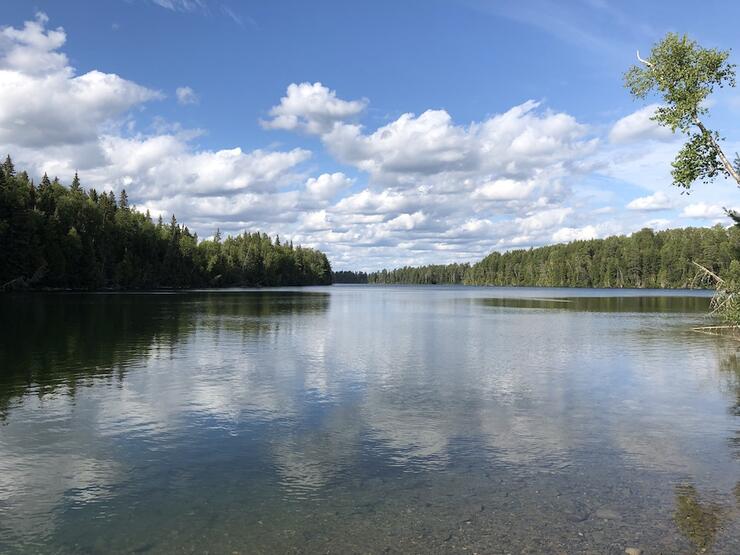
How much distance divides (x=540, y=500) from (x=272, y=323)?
151 feet

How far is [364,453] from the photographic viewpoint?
599 inches

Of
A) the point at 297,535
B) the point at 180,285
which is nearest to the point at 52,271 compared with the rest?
the point at 180,285

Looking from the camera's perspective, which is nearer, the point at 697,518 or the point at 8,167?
the point at 697,518

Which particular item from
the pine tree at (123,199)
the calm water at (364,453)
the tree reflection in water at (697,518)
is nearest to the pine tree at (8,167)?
the pine tree at (123,199)

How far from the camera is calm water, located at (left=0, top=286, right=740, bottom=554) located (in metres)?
10.5

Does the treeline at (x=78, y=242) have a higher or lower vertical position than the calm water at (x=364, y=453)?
higher

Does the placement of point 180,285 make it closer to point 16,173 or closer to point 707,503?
point 16,173

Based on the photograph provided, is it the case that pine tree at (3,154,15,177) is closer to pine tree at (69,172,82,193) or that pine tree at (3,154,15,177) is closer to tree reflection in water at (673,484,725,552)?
pine tree at (69,172,82,193)

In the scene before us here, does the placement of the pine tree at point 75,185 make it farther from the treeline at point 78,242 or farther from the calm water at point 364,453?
the calm water at point 364,453

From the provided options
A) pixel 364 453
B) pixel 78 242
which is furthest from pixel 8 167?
pixel 364 453

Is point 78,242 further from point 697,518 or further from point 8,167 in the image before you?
point 697,518

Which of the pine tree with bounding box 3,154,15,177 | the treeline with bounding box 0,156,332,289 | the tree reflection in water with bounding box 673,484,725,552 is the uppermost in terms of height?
the pine tree with bounding box 3,154,15,177

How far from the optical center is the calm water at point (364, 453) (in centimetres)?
1052

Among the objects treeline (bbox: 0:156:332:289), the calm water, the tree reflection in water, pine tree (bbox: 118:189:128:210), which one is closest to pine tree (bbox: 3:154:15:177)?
treeline (bbox: 0:156:332:289)
